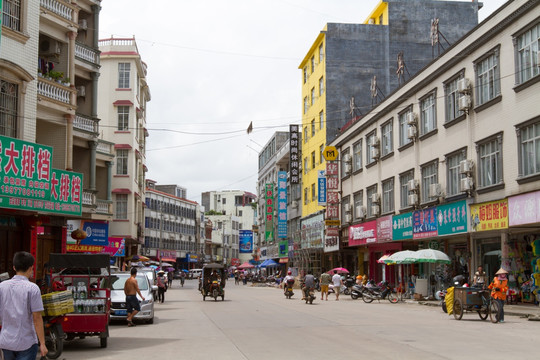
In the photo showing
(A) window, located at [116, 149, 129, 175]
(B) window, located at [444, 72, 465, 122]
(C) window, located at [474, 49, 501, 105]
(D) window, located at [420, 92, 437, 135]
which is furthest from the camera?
(A) window, located at [116, 149, 129, 175]

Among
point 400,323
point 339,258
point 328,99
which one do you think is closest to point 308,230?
point 339,258

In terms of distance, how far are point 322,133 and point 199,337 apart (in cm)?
4147

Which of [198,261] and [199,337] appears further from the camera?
[198,261]

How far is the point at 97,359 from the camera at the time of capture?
1201cm

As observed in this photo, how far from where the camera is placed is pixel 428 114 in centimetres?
3378

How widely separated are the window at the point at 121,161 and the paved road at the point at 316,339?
28738 millimetres

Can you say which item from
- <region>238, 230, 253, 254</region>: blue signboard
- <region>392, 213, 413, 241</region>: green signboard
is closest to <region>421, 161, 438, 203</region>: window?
<region>392, 213, 413, 241</region>: green signboard

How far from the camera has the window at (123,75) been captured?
49969 mm

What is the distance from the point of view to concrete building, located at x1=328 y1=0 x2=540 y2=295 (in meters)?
24.2

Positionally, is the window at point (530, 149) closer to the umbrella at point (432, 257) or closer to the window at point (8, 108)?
the umbrella at point (432, 257)

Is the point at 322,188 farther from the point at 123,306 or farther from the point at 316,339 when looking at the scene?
the point at 316,339

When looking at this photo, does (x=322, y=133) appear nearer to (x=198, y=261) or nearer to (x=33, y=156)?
(x=33, y=156)

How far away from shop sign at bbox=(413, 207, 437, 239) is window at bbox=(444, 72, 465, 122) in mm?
4587

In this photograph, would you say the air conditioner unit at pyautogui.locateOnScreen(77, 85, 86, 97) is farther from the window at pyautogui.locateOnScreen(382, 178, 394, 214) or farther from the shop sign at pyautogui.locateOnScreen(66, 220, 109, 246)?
the window at pyautogui.locateOnScreen(382, 178, 394, 214)
